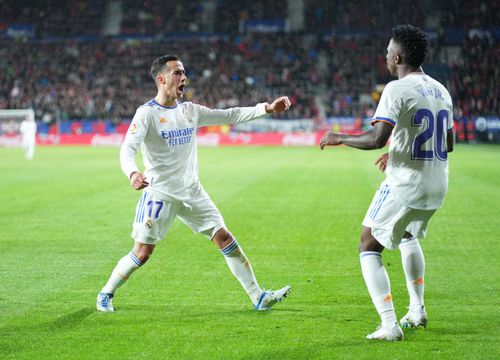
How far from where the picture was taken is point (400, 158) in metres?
5.78

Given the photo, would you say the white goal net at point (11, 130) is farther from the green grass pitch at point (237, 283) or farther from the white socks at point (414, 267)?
the white socks at point (414, 267)

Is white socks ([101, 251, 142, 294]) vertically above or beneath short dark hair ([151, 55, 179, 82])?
beneath

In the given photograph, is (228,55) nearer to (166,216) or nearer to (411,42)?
(166,216)

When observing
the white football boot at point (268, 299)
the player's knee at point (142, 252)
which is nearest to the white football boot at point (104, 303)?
the player's knee at point (142, 252)

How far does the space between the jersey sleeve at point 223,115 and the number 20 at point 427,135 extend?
1.80m

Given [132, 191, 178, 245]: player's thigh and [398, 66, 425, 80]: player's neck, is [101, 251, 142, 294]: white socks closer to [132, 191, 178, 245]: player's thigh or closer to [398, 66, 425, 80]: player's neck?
[132, 191, 178, 245]: player's thigh

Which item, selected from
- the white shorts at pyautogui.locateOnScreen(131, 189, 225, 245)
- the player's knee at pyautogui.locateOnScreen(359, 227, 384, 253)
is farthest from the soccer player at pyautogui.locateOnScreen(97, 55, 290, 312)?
the player's knee at pyautogui.locateOnScreen(359, 227, 384, 253)

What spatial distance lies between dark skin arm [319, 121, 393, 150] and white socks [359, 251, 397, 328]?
2.86 feet

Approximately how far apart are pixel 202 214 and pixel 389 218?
6.02 ft

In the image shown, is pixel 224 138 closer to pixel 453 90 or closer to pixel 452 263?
pixel 453 90

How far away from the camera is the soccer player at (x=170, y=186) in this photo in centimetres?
681

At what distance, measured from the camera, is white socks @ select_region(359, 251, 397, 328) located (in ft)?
19.1

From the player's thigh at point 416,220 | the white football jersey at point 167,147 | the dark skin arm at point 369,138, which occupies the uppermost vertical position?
the dark skin arm at point 369,138

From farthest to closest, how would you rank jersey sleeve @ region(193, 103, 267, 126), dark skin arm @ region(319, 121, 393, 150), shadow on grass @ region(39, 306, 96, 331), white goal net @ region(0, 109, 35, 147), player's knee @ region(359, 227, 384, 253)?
white goal net @ region(0, 109, 35, 147) → jersey sleeve @ region(193, 103, 267, 126) → shadow on grass @ region(39, 306, 96, 331) → player's knee @ region(359, 227, 384, 253) → dark skin arm @ region(319, 121, 393, 150)
